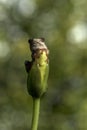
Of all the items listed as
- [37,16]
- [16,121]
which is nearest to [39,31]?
[37,16]

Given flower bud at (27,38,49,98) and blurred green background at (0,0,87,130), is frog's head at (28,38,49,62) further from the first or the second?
blurred green background at (0,0,87,130)

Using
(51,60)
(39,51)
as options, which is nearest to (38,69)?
(39,51)

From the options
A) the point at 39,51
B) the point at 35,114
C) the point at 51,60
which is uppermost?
the point at 39,51

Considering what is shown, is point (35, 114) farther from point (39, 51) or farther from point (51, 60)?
point (51, 60)

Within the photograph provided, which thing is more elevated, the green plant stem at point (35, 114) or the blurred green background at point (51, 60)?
the green plant stem at point (35, 114)

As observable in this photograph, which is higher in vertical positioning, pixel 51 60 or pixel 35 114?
pixel 35 114

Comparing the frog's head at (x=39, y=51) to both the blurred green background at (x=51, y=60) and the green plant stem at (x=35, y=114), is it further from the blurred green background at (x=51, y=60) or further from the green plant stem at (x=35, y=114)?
the blurred green background at (x=51, y=60)

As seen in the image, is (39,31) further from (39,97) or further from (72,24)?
(39,97)

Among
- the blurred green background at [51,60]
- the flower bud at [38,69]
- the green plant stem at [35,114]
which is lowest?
the blurred green background at [51,60]

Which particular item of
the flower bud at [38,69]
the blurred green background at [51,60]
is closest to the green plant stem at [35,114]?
the flower bud at [38,69]
